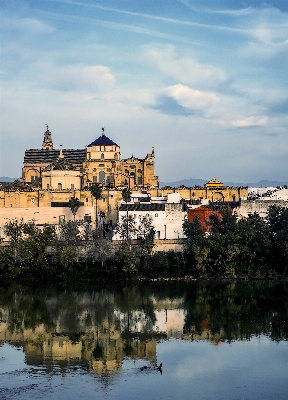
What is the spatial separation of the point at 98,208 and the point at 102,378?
85.4 ft

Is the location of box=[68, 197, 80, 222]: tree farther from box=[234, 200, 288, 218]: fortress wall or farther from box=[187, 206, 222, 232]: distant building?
box=[234, 200, 288, 218]: fortress wall

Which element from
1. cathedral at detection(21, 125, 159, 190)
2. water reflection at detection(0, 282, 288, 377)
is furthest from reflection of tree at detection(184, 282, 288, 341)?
cathedral at detection(21, 125, 159, 190)

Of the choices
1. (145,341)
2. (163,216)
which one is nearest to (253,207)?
(163,216)

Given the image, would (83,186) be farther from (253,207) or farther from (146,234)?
(253,207)

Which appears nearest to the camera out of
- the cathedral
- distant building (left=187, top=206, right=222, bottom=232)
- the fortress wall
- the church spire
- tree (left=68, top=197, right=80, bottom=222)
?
distant building (left=187, top=206, right=222, bottom=232)

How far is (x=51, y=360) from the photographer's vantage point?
22.5 metres

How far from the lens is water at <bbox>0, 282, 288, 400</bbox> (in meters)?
19.6

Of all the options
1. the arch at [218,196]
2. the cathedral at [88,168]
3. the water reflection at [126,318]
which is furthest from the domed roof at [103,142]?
the water reflection at [126,318]

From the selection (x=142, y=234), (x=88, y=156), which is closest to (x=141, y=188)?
(x=88, y=156)

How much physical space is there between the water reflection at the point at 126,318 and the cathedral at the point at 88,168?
1386cm

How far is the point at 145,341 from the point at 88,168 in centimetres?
2685

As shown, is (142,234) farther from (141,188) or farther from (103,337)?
(103,337)

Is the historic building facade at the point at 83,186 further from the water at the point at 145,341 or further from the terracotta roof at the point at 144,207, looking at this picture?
the water at the point at 145,341

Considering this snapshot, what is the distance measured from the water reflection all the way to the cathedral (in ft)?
45.5
